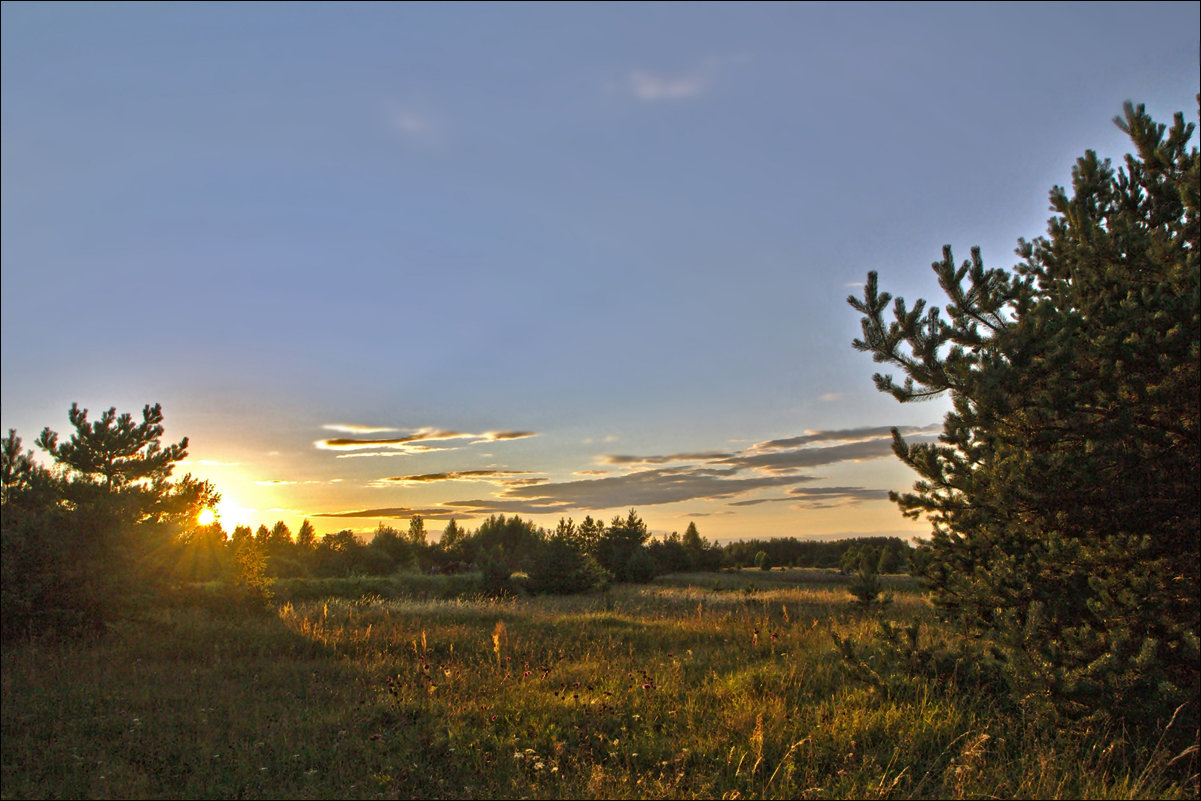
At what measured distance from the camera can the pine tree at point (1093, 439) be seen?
17.3 feet

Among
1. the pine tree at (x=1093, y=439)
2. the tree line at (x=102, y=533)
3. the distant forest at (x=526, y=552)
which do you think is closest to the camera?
the pine tree at (x=1093, y=439)

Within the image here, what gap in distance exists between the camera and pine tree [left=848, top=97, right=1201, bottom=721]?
528cm

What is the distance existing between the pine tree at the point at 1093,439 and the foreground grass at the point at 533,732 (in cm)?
79

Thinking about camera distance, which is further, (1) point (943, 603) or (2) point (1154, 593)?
(1) point (943, 603)

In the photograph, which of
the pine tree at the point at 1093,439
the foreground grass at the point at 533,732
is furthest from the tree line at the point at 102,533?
the pine tree at the point at 1093,439

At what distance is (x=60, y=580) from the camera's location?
1338 cm

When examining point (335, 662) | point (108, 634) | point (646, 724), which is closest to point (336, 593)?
point (108, 634)

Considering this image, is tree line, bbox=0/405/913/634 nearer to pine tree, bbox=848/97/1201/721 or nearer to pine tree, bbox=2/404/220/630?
pine tree, bbox=2/404/220/630

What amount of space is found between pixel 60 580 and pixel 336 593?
21.9m

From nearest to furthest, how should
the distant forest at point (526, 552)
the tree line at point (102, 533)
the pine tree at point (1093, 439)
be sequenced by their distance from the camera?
the pine tree at point (1093, 439), the tree line at point (102, 533), the distant forest at point (526, 552)

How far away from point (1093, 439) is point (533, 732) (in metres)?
5.70

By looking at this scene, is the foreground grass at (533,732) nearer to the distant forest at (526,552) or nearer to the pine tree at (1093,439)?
the pine tree at (1093,439)

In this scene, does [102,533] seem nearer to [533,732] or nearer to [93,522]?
[93,522]

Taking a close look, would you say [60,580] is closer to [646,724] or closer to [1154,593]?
[646,724]
